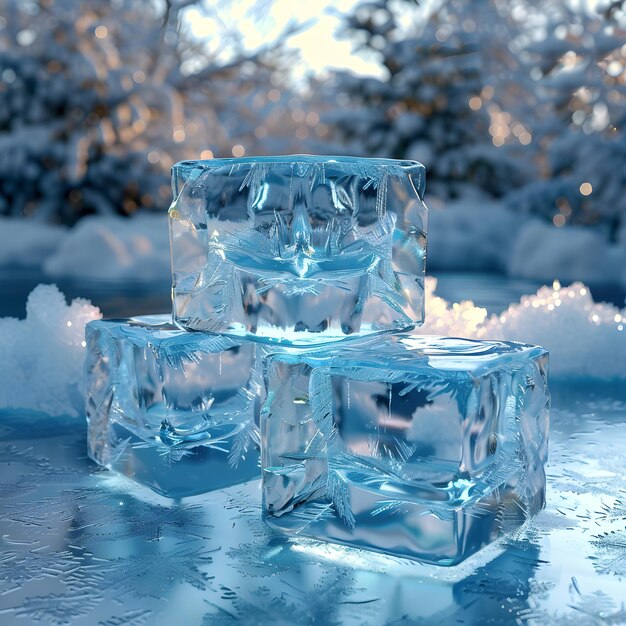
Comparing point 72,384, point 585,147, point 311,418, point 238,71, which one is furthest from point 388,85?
point 311,418

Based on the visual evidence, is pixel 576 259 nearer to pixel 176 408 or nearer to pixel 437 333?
pixel 437 333

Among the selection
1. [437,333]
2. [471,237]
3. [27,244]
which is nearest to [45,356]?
[437,333]

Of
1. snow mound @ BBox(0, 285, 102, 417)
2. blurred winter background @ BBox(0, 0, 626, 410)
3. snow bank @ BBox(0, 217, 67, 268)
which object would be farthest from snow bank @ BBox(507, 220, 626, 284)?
snow mound @ BBox(0, 285, 102, 417)

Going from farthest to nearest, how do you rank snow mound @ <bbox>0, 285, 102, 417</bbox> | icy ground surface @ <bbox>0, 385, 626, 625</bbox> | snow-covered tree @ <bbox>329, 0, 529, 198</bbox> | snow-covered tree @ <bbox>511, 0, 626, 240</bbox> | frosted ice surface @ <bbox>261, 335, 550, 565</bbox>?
snow-covered tree @ <bbox>329, 0, 529, 198</bbox>, snow-covered tree @ <bbox>511, 0, 626, 240</bbox>, snow mound @ <bbox>0, 285, 102, 417</bbox>, frosted ice surface @ <bbox>261, 335, 550, 565</bbox>, icy ground surface @ <bbox>0, 385, 626, 625</bbox>

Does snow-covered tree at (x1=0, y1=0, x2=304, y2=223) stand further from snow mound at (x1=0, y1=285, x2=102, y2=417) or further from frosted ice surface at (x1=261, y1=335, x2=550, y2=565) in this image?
frosted ice surface at (x1=261, y1=335, x2=550, y2=565)

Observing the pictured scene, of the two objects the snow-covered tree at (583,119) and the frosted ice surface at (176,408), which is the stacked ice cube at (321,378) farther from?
the snow-covered tree at (583,119)

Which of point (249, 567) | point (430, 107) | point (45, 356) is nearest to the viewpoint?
point (249, 567)

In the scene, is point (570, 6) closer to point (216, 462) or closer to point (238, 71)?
point (238, 71)
